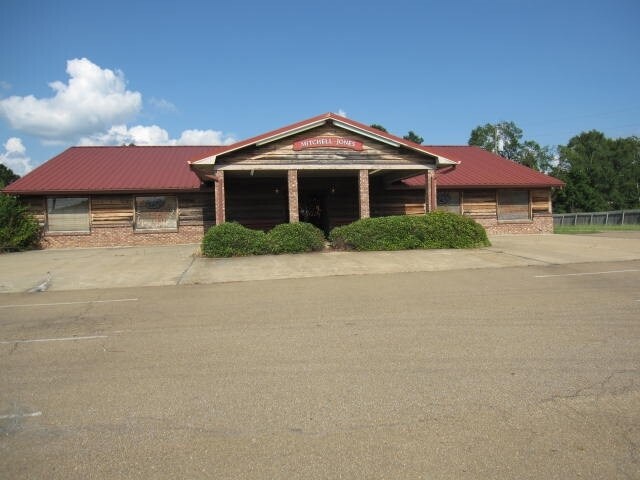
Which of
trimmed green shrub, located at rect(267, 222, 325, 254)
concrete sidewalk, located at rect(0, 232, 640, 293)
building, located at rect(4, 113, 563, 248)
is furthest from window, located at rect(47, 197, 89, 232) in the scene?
trimmed green shrub, located at rect(267, 222, 325, 254)

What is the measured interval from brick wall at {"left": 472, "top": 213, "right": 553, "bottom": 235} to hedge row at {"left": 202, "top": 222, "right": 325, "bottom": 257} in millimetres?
12325

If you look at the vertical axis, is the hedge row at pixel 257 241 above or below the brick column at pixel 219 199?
below

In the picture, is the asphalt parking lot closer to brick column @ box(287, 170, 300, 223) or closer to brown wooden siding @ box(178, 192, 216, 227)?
brick column @ box(287, 170, 300, 223)

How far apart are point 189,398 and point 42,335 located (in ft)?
11.7

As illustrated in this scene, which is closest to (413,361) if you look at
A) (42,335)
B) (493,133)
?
(42,335)

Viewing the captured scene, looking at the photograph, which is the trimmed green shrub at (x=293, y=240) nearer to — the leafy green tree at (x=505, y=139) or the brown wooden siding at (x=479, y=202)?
the brown wooden siding at (x=479, y=202)

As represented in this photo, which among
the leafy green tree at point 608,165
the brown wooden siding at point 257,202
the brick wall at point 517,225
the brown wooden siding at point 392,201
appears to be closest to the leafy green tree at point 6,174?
the brown wooden siding at point 257,202

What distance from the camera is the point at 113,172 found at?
2445cm

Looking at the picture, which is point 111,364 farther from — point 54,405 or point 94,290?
point 94,290

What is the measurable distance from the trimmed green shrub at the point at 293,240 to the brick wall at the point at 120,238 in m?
7.75

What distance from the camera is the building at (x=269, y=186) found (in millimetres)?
18625

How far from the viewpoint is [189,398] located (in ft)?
13.9

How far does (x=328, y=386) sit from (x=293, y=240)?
1231 centimetres

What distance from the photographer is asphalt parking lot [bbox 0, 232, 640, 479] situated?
319 centimetres
